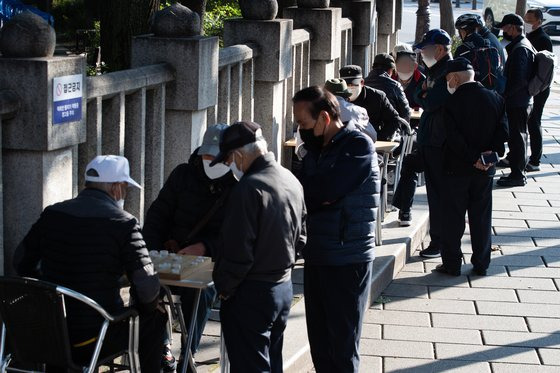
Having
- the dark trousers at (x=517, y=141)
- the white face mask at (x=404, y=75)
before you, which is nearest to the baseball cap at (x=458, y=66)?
the white face mask at (x=404, y=75)

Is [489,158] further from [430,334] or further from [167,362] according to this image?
[167,362]

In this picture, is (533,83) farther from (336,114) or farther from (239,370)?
(239,370)

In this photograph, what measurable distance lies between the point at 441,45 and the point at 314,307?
14.1 ft

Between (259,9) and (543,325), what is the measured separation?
3788mm

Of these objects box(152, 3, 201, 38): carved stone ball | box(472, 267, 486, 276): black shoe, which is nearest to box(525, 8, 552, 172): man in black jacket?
box(472, 267, 486, 276): black shoe

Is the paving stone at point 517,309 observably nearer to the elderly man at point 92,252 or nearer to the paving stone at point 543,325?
the paving stone at point 543,325

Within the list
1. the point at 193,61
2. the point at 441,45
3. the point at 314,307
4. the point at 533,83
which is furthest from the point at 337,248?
the point at 533,83

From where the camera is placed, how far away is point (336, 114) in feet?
19.5

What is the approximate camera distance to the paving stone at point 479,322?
26.2 ft

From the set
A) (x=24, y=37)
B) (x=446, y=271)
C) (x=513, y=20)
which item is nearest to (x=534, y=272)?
(x=446, y=271)

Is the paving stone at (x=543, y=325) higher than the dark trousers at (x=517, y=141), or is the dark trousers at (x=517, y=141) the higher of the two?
the dark trousers at (x=517, y=141)

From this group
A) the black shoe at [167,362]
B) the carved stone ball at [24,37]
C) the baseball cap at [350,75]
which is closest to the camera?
the carved stone ball at [24,37]

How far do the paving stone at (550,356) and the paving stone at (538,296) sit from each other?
115cm

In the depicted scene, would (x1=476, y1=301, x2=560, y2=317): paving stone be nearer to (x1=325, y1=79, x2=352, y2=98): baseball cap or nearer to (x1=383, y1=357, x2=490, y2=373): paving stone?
(x1=383, y1=357, x2=490, y2=373): paving stone
